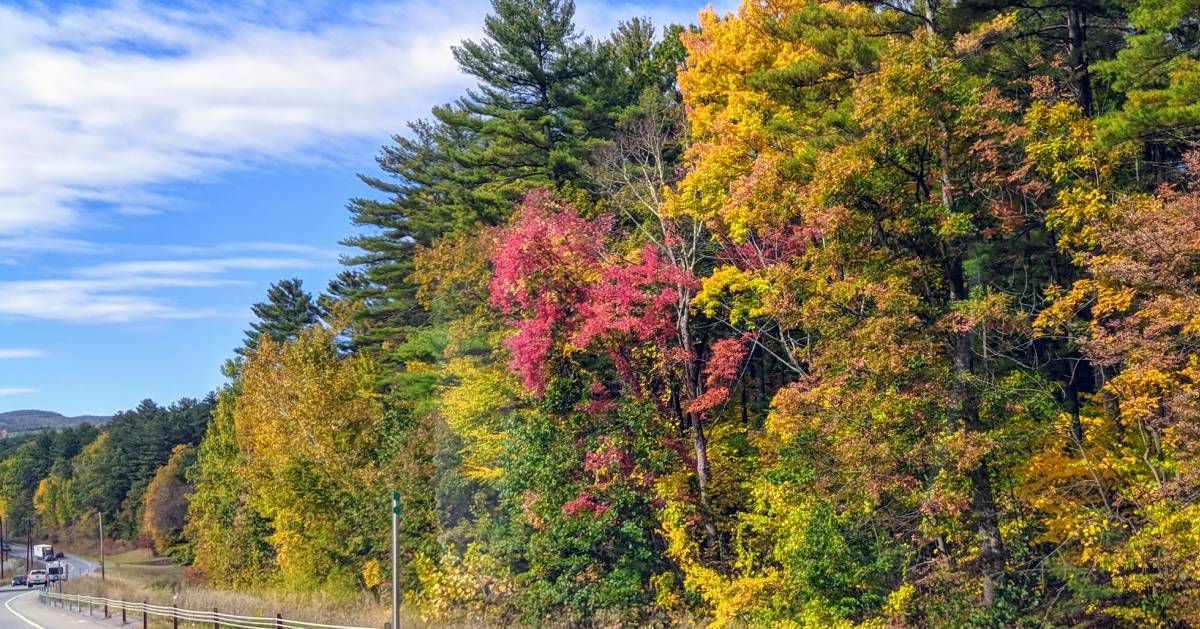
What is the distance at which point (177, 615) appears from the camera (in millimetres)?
33062

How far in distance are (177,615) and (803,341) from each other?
21366mm

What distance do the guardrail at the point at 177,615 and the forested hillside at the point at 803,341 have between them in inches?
Answer: 249

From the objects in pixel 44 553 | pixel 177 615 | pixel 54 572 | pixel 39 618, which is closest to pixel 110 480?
pixel 44 553

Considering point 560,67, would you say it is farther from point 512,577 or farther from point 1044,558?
point 1044,558

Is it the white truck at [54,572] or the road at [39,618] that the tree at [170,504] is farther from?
the road at [39,618]

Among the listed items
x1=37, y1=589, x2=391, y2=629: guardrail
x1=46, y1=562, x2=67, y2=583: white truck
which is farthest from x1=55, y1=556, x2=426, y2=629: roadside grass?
x1=46, y1=562, x2=67, y2=583: white truck

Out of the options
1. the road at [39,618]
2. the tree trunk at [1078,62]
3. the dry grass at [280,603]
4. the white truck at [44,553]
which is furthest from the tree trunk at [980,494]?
the white truck at [44,553]

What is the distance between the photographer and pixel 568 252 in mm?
29672

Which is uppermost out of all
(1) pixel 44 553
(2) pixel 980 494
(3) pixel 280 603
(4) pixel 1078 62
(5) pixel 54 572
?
(4) pixel 1078 62

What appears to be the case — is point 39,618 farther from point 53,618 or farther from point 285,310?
point 285,310

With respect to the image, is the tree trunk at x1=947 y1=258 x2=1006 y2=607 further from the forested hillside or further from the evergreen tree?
the evergreen tree

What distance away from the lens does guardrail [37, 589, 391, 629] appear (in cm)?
2648

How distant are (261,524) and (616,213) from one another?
108 ft

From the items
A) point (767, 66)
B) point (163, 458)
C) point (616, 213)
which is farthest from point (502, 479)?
point (163, 458)
